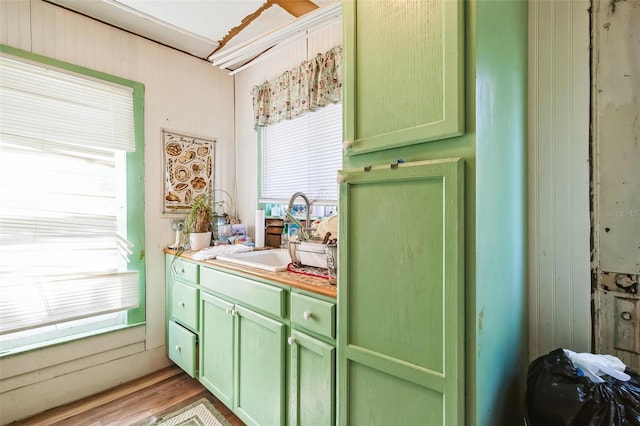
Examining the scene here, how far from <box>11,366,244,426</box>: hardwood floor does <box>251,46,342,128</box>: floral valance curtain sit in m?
2.03

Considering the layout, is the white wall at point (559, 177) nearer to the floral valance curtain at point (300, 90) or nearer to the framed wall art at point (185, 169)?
the floral valance curtain at point (300, 90)

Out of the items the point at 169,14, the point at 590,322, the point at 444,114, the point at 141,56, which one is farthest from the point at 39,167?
the point at 590,322

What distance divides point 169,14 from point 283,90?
0.87 metres

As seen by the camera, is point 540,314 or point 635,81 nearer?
point 635,81

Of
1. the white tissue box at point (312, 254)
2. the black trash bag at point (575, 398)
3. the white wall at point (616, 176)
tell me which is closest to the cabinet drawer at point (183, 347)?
the white tissue box at point (312, 254)

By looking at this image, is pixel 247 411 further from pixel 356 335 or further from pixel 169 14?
pixel 169 14

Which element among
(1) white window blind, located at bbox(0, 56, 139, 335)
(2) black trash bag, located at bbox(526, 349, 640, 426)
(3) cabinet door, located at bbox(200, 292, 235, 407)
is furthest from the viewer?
(1) white window blind, located at bbox(0, 56, 139, 335)

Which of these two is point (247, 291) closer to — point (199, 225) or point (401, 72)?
point (199, 225)

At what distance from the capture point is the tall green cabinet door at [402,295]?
808mm

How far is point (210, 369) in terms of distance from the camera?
1.81 metres

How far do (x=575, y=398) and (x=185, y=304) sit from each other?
80.6 inches

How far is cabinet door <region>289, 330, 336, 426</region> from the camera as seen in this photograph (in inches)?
44.5

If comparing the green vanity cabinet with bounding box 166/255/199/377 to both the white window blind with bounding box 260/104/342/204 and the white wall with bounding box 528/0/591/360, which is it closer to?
the white window blind with bounding box 260/104/342/204

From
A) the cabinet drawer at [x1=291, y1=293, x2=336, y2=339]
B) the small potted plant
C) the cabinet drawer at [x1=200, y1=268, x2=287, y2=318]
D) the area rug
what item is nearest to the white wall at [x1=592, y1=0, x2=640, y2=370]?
the cabinet drawer at [x1=291, y1=293, x2=336, y2=339]
